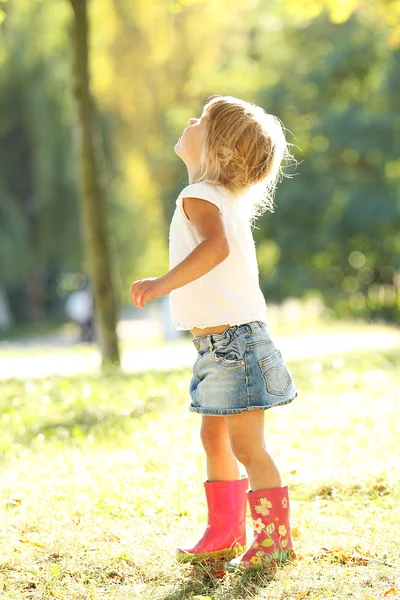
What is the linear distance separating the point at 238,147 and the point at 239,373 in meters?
0.81

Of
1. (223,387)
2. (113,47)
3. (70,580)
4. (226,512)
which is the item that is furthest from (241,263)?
(113,47)

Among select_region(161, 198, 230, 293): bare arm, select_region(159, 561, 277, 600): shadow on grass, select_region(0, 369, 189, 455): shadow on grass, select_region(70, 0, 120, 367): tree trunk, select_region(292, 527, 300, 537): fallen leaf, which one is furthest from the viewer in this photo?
select_region(70, 0, 120, 367): tree trunk

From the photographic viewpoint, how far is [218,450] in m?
3.47

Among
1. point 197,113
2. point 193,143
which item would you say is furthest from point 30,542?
point 197,113

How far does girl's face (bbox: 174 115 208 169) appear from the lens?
11.2 feet

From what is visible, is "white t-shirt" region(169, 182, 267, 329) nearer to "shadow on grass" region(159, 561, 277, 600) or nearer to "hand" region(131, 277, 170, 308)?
"hand" region(131, 277, 170, 308)

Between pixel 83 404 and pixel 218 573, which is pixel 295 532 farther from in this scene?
pixel 83 404

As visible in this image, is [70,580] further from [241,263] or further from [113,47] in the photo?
[113,47]

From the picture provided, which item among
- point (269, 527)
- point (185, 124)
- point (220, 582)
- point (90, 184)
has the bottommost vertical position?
point (220, 582)

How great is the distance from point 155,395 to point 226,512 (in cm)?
361

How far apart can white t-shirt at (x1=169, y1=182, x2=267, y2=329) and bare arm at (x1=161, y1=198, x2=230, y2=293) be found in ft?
0.12

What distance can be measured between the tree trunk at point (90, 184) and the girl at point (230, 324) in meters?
6.79

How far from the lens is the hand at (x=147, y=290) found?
3.11 metres

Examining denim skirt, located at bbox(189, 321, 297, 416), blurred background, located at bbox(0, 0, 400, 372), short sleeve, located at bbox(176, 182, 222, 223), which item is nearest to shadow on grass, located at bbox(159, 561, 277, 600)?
denim skirt, located at bbox(189, 321, 297, 416)
